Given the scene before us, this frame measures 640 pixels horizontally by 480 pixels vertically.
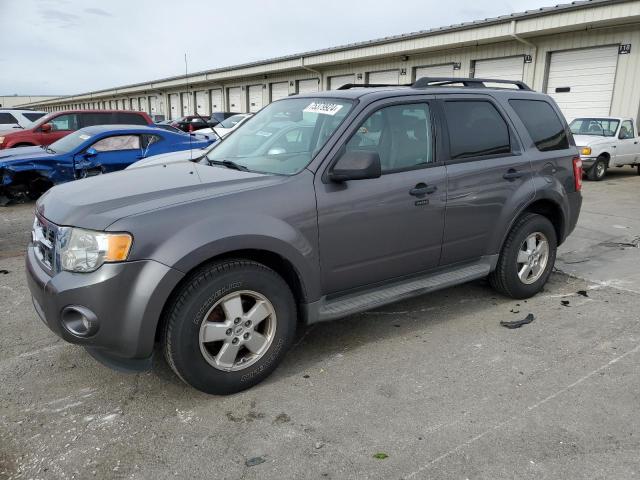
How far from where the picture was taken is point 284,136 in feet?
12.3

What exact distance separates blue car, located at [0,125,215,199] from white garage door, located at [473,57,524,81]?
513 inches

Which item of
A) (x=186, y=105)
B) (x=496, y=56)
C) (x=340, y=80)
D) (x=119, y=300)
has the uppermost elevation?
(x=496, y=56)

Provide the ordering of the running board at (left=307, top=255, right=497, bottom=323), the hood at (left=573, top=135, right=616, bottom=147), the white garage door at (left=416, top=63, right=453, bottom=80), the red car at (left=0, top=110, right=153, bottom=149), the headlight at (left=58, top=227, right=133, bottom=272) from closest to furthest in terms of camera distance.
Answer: the headlight at (left=58, top=227, right=133, bottom=272) → the running board at (left=307, top=255, right=497, bottom=323) → the red car at (left=0, top=110, right=153, bottom=149) → the hood at (left=573, top=135, right=616, bottom=147) → the white garage door at (left=416, top=63, right=453, bottom=80)

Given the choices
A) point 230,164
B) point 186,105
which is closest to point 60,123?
point 230,164

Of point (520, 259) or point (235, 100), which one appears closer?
point (520, 259)

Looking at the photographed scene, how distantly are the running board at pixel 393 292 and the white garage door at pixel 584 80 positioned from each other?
14542mm

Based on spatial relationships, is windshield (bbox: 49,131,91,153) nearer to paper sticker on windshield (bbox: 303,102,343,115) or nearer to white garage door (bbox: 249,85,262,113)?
paper sticker on windshield (bbox: 303,102,343,115)

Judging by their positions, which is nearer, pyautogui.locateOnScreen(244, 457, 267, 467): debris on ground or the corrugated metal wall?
pyautogui.locateOnScreen(244, 457, 267, 467): debris on ground

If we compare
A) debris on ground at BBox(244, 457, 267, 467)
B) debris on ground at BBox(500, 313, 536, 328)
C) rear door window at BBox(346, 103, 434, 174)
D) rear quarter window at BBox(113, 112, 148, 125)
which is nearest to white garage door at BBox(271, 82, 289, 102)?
rear quarter window at BBox(113, 112, 148, 125)

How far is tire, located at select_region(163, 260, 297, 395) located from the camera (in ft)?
9.07

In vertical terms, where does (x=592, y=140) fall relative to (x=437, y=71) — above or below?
below

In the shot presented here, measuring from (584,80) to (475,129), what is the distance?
48.7 feet

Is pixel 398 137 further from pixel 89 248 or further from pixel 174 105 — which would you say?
pixel 174 105

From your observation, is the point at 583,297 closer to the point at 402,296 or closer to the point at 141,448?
the point at 402,296
